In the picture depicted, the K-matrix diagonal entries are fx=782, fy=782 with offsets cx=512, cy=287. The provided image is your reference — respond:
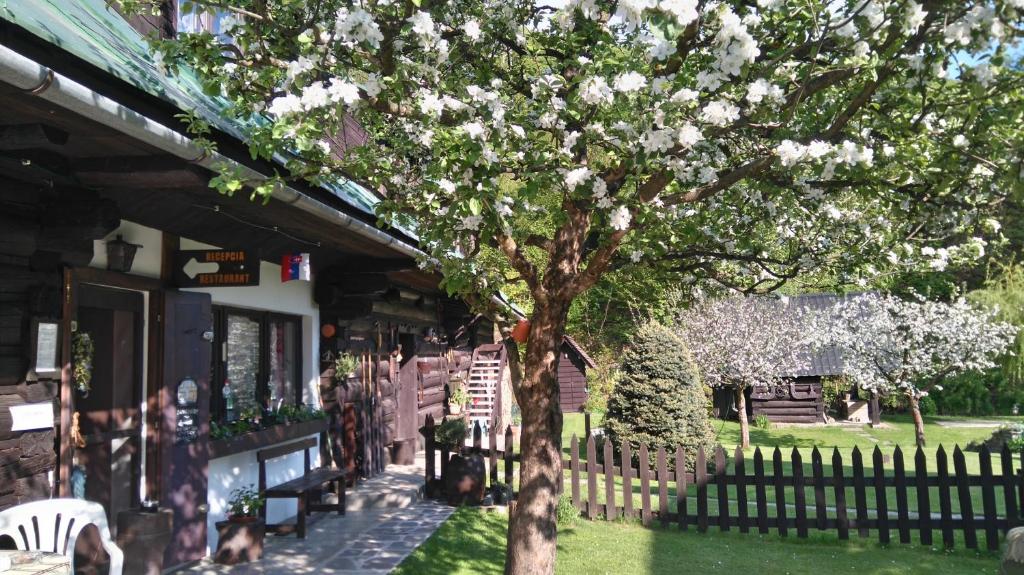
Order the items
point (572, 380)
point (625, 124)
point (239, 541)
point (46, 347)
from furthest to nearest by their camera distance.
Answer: point (572, 380), point (239, 541), point (46, 347), point (625, 124)

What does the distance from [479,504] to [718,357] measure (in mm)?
10587

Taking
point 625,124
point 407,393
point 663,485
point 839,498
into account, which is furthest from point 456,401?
point 625,124

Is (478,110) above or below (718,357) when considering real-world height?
above

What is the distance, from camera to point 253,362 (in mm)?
8133

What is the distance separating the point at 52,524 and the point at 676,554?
17.7ft

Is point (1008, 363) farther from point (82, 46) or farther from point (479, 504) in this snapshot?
point (82, 46)

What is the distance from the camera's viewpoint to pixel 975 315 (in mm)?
19875

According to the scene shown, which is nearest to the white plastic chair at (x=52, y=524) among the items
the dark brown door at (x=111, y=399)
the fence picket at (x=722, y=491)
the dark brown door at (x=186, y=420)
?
the dark brown door at (x=111, y=399)

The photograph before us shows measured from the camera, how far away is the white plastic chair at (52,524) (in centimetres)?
412

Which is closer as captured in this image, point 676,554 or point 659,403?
point 676,554

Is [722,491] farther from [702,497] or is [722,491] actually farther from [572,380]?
[572,380]

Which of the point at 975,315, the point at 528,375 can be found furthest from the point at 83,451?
the point at 975,315

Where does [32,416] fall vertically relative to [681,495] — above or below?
above

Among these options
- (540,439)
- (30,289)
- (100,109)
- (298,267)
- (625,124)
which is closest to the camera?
(100,109)
